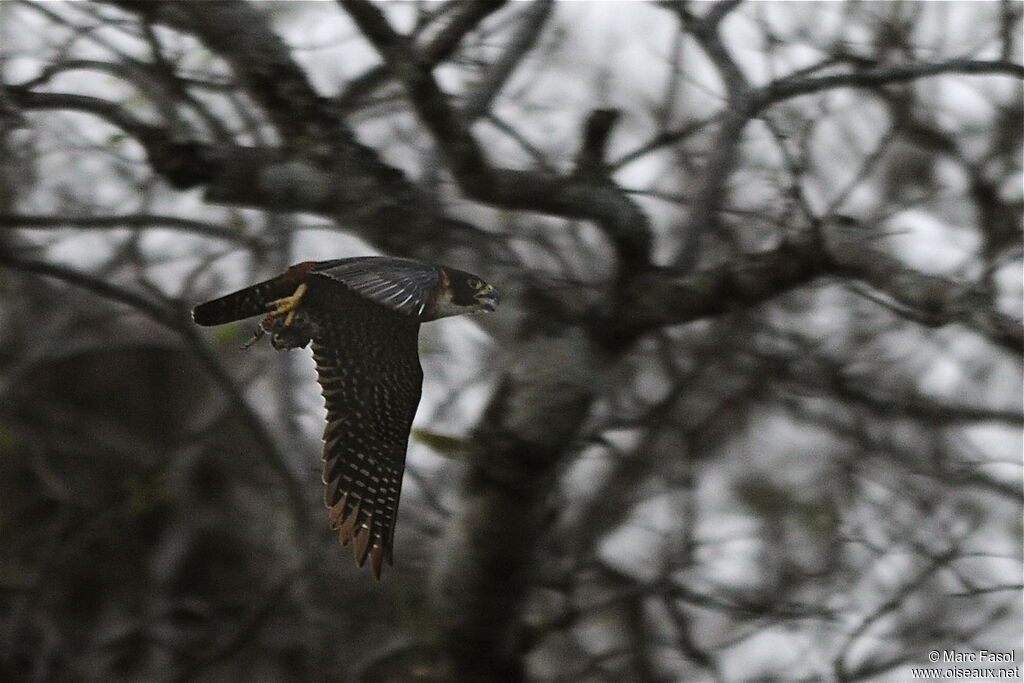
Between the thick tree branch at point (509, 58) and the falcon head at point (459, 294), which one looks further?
the thick tree branch at point (509, 58)

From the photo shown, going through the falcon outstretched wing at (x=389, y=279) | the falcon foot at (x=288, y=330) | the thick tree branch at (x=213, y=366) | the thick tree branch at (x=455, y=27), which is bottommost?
the falcon outstretched wing at (x=389, y=279)

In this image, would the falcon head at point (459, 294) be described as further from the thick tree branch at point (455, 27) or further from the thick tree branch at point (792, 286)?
the thick tree branch at point (792, 286)

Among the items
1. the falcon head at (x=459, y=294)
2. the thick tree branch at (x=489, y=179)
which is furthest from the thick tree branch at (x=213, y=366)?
the falcon head at (x=459, y=294)

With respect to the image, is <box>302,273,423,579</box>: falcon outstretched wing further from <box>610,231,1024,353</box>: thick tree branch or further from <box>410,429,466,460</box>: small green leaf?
<box>610,231,1024,353</box>: thick tree branch

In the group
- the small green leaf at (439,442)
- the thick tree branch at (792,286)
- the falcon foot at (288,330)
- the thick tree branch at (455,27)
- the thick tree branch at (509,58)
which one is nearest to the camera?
the falcon foot at (288,330)

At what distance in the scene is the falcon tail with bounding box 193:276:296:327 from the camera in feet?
11.2

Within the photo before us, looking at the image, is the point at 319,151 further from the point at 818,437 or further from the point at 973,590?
the point at 818,437

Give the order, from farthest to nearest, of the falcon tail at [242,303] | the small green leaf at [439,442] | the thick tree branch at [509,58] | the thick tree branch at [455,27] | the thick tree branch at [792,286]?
the thick tree branch at [509,58] < the thick tree branch at [455,27] < the small green leaf at [439,442] < the thick tree branch at [792,286] < the falcon tail at [242,303]

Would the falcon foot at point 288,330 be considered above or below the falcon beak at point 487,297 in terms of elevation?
below

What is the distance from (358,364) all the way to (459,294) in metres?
0.31

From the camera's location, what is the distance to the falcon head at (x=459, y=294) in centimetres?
345

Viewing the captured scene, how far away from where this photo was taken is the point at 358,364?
342 centimetres

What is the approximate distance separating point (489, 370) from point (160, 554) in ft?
10.6

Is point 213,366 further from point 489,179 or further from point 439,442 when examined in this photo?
point 489,179
